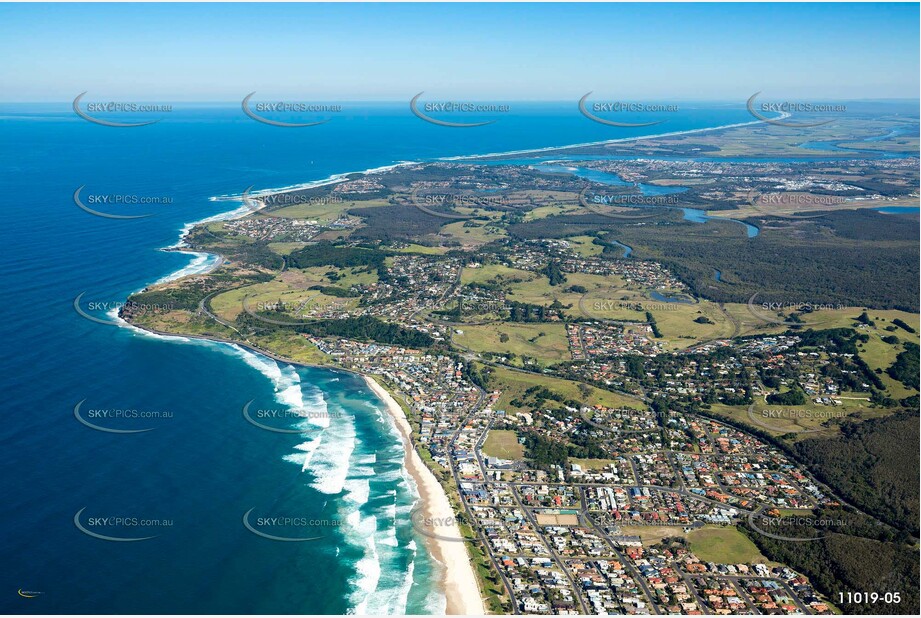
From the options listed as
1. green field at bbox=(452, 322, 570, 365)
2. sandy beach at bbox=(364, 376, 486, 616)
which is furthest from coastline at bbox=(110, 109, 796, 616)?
green field at bbox=(452, 322, 570, 365)

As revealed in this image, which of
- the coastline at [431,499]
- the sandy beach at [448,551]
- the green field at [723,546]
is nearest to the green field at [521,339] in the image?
the coastline at [431,499]

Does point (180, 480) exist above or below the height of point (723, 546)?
above

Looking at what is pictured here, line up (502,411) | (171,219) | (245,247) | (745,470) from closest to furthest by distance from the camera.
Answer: (745,470)
(502,411)
(245,247)
(171,219)

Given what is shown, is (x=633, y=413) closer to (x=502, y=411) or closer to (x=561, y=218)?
(x=502, y=411)

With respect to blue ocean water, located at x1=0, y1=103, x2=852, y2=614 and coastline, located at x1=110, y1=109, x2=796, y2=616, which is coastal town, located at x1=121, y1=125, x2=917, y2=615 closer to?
coastline, located at x1=110, y1=109, x2=796, y2=616

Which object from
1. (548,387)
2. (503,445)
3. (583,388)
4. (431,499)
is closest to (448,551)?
(431,499)

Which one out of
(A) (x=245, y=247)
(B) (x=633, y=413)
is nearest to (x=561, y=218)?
(A) (x=245, y=247)

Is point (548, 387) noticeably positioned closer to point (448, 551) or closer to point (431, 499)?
point (431, 499)
